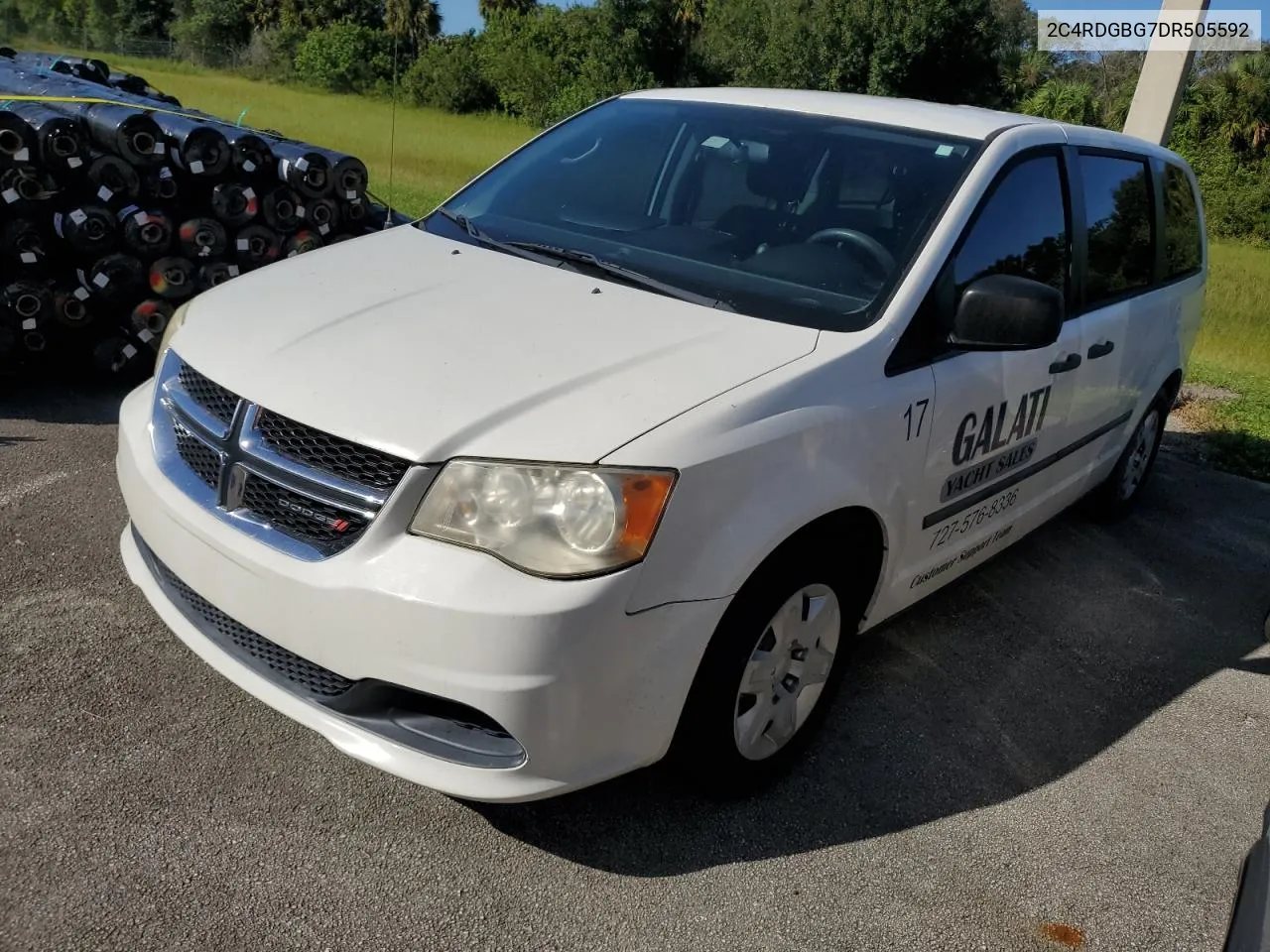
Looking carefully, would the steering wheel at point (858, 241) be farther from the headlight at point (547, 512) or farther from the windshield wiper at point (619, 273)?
the headlight at point (547, 512)

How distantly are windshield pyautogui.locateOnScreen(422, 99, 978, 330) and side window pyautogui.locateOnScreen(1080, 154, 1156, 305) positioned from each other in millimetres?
969

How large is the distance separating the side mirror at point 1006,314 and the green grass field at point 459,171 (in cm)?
442

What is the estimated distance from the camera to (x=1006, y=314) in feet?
9.86

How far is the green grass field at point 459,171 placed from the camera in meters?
8.30

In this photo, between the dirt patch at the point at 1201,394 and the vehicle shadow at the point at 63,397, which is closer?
the vehicle shadow at the point at 63,397

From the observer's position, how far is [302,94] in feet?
108

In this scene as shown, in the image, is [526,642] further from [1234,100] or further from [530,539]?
[1234,100]

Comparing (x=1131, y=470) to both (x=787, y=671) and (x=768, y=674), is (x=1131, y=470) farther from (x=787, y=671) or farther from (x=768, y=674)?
(x=768, y=674)

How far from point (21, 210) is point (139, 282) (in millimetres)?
617

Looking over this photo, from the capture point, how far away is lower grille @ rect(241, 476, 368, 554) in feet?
7.93

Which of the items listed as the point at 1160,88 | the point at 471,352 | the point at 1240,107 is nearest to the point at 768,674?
the point at 471,352

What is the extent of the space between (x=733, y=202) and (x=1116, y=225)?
71.2 inches

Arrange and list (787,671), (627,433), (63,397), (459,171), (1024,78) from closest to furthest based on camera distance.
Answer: (627,433) → (787,671) → (63,397) → (459,171) → (1024,78)

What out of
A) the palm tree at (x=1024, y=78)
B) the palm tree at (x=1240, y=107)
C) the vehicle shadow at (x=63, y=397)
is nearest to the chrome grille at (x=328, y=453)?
the vehicle shadow at (x=63, y=397)
